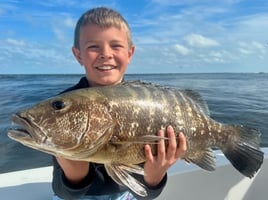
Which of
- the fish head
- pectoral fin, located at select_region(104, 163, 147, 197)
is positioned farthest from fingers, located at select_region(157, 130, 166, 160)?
the fish head

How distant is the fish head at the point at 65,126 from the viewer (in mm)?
1688

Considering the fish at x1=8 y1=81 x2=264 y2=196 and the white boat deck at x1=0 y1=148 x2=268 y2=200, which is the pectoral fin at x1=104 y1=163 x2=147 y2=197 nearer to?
the fish at x1=8 y1=81 x2=264 y2=196

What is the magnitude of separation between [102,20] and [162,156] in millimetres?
995

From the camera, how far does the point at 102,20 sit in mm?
2355

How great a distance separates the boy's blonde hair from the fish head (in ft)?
2.40

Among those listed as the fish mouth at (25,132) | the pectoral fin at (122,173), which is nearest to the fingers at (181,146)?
the pectoral fin at (122,173)

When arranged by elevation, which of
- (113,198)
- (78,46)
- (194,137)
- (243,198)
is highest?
(78,46)

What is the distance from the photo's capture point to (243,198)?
3.54 meters

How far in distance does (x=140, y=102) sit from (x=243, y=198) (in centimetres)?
219

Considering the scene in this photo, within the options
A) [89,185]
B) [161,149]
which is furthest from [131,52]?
[89,185]

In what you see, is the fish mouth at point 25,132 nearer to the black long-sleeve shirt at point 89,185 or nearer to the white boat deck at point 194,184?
the black long-sleeve shirt at point 89,185

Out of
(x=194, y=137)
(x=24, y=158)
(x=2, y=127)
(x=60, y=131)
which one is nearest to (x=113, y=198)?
(x=194, y=137)

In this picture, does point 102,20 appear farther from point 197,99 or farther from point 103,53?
point 197,99

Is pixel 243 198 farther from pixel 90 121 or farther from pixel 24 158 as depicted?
pixel 24 158
